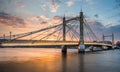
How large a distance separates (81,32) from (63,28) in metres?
8.24

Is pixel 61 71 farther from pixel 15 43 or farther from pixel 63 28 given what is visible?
pixel 63 28

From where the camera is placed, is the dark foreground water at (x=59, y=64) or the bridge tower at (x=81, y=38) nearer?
the dark foreground water at (x=59, y=64)

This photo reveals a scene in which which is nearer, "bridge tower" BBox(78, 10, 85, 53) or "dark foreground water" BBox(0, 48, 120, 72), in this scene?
"dark foreground water" BBox(0, 48, 120, 72)

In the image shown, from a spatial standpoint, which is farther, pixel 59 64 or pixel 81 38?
pixel 81 38

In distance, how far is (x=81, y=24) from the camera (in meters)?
85.1

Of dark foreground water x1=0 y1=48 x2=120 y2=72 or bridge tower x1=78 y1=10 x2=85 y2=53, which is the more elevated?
bridge tower x1=78 y1=10 x2=85 y2=53

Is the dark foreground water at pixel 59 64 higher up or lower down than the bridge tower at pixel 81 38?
lower down

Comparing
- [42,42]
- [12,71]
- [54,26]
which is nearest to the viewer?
[12,71]

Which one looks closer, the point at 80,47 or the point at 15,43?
the point at 15,43

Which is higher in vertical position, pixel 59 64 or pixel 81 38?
pixel 81 38

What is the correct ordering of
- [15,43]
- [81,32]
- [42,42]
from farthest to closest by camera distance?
[81,32]
[42,42]
[15,43]

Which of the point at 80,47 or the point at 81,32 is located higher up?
the point at 81,32

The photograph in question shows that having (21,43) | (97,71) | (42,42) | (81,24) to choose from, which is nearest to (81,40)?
(81,24)

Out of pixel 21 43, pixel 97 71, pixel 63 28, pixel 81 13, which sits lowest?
pixel 97 71
